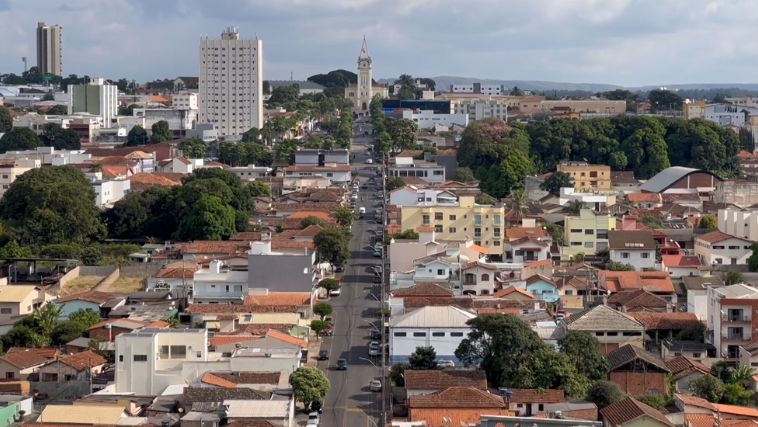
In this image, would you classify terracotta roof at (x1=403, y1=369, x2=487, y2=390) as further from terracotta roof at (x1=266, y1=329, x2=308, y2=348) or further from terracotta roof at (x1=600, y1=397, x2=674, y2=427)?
terracotta roof at (x1=266, y1=329, x2=308, y2=348)

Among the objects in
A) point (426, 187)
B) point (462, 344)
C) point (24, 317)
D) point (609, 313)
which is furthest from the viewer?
point (426, 187)

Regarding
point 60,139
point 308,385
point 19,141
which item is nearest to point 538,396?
point 308,385

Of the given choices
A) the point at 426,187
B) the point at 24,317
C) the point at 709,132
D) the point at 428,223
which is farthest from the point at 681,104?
the point at 24,317

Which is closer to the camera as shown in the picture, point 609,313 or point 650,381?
point 650,381

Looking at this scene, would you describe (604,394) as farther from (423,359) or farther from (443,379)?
(423,359)

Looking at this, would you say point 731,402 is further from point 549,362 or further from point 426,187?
point 426,187

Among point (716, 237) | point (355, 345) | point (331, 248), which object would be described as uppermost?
point (716, 237)
